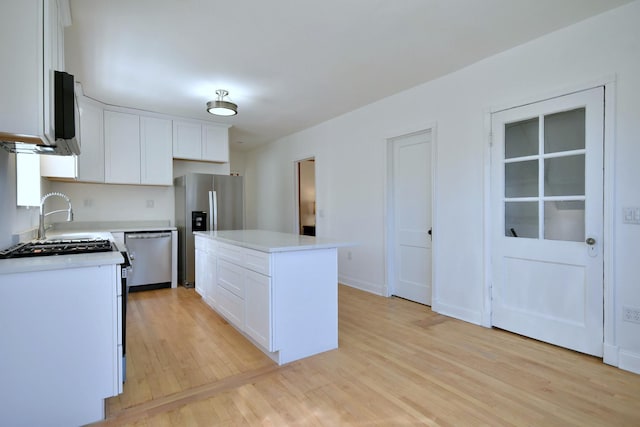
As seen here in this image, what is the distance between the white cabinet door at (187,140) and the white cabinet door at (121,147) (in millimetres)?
489

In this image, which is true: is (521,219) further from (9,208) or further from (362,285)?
(9,208)

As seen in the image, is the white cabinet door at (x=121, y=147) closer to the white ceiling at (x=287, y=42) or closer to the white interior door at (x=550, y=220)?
the white ceiling at (x=287, y=42)

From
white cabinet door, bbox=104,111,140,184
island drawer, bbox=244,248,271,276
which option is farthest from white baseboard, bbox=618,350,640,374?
white cabinet door, bbox=104,111,140,184

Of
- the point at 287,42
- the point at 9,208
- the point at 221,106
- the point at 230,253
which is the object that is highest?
the point at 287,42

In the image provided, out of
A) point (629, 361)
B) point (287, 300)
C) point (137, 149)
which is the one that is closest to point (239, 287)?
point (287, 300)

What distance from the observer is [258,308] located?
8.17 ft

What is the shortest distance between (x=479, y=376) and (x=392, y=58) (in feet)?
8.69

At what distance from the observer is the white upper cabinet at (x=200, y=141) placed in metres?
4.89

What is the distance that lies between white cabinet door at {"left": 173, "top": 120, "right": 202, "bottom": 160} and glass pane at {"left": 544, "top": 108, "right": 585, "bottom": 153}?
4356 millimetres

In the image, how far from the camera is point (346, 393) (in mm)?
1985

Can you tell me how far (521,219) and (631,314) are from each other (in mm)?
957

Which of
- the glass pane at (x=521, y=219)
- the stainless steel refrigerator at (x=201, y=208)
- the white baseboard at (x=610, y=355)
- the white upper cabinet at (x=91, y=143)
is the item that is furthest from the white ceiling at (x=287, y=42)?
the white baseboard at (x=610, y=355)

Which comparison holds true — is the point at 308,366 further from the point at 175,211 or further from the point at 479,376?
the point at 175,211

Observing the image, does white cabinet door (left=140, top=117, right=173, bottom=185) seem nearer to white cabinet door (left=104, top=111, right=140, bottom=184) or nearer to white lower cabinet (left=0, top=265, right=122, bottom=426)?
white cabinet door (left=104, top=111, right=140, bottom=184)
